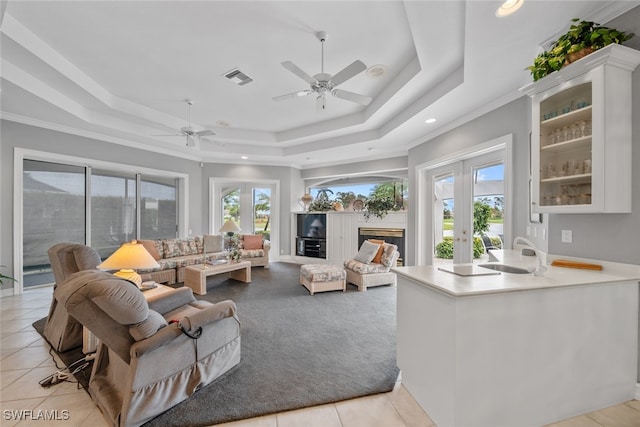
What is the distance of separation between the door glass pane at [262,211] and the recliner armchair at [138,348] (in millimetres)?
5288

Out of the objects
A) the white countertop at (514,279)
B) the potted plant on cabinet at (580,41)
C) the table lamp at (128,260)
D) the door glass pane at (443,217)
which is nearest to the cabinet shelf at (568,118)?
the potted plant on cabinet at (580,41)

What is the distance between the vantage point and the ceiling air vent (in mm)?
3277

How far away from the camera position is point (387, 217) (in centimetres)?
585

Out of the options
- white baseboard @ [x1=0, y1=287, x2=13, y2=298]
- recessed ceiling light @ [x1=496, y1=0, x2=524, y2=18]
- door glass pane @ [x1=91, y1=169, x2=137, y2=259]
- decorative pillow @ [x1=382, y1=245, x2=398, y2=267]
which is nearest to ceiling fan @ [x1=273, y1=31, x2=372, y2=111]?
recessed ceiling light @ [x1=496, y1=0, x2=524, y2=18]

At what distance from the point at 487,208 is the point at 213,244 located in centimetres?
538

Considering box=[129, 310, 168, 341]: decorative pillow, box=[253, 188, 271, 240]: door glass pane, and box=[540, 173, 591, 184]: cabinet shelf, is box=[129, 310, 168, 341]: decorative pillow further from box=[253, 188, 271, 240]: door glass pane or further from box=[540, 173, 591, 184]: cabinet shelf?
box=[253, 188, 271, 240]: door glass pane

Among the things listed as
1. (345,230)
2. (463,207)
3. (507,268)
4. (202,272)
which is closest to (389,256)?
(463,207)

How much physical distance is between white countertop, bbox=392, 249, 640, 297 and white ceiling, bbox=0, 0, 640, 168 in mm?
1868

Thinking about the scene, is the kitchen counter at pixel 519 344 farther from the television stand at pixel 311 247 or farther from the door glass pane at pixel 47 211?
the door glass pane at pixel 47 211

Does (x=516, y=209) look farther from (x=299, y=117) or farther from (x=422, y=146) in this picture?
(x=299, y=117)

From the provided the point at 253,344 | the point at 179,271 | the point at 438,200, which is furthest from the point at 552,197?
the point at 179,271

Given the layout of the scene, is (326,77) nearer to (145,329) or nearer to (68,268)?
(145,329)

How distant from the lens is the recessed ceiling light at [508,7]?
1.78 metres

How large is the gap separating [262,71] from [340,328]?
332 centimetres
